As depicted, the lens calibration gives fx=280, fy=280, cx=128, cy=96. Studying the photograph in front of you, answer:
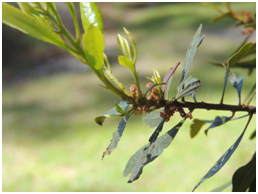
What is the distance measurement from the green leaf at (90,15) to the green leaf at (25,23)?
0.08 metres

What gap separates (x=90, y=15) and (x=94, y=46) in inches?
3.5

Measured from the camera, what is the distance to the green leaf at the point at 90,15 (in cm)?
42

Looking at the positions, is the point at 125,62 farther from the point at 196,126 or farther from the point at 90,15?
the point at 196,126

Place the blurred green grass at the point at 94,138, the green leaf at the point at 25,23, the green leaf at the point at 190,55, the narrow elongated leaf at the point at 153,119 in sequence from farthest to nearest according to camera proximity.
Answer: the blurred green grass at the point at 94,138 → the narrow elongated leaf at the point at 153,119 → the green leaf at the point at 190,55 → the green leaf at the point at 25,23

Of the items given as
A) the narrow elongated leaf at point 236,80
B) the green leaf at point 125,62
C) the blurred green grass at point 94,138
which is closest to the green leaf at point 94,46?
the green leaf at point 125,62

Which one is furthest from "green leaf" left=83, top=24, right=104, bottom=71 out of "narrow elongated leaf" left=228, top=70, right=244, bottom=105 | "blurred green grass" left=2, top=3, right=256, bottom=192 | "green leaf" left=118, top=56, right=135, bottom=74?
"blurred green grass" left=2, top=3, right=256, bottom=192

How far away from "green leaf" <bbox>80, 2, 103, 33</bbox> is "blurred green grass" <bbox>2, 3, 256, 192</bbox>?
188cm

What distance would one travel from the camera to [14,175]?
245 centimetres

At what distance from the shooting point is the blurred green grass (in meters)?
2.27

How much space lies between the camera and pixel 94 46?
1.16 feet

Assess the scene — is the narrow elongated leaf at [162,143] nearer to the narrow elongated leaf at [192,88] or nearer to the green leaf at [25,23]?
the narrow elongated leaf at [192,88]

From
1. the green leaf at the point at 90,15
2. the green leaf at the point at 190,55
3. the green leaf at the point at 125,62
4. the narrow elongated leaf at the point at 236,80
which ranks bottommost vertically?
the narrow elongated leaf at the point at 236,80

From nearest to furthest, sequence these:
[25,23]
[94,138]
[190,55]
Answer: [25,23] < [190,55] < [94,138]

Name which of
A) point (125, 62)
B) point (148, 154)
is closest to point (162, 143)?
point (148, 154)
